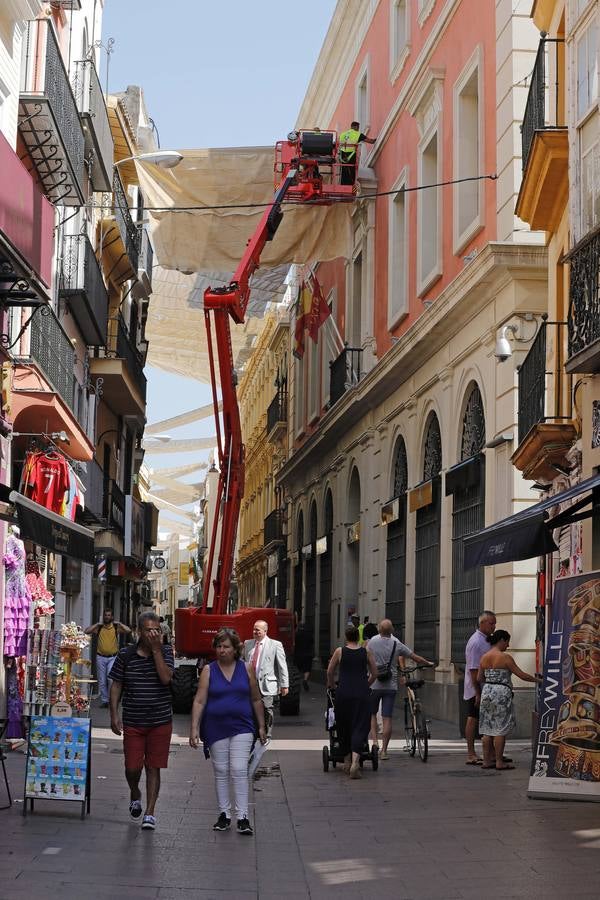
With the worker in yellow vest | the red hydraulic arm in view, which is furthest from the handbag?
the worker in yellow vest

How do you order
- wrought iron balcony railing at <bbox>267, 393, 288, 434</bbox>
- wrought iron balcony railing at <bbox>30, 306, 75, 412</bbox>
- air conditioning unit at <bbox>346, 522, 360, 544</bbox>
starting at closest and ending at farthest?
wrought iron balcony railing at <bbox>30, 306, 75, 412</bbox> < air conditioning unit at <bbox>346, 522, 360, 544</bbox> < wrought iron balcony railing at <bbox>267, 393, 288, 434</bbox>

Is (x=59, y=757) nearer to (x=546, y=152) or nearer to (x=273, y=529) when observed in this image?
(x=546, y=152)

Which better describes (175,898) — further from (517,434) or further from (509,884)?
(517,434)

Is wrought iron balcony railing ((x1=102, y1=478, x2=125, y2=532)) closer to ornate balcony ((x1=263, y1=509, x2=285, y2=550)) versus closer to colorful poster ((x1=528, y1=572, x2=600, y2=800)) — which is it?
ornate balcony ((x1=263, y1=509, x2=285, y2=550))

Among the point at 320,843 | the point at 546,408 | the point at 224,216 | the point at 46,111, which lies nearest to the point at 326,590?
the point at 224,216

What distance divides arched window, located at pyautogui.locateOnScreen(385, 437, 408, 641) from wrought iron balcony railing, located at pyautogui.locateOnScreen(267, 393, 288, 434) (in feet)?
65.7

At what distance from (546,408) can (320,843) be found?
848 centimetres

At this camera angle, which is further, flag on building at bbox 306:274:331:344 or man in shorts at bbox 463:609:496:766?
flag on building at bbox 306:274:331:344

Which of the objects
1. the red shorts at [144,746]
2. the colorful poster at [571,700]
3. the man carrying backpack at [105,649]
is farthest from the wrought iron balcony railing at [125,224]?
the red shorts at [144,746]

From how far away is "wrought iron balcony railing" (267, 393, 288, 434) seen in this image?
4966 centimetres

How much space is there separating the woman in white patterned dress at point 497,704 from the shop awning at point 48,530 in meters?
4.54

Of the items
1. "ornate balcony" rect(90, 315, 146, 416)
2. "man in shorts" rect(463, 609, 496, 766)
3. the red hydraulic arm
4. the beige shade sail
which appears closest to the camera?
"man in shorts" rect(463, 609, 496, 766)

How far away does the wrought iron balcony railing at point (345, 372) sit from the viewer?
33.1 metres

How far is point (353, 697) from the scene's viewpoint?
15023 millimetres
